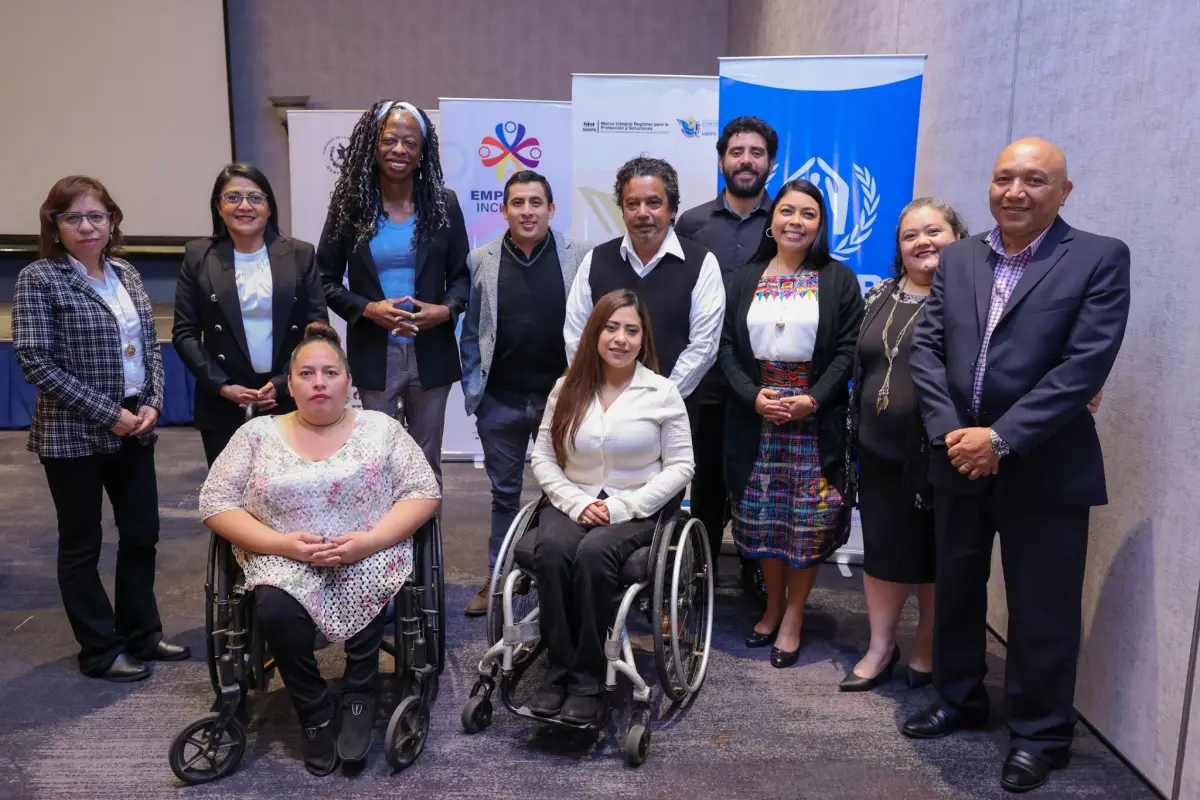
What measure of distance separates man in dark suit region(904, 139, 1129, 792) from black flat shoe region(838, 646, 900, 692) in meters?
0.47

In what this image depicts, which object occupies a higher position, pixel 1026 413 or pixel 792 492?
pixel 1026 413

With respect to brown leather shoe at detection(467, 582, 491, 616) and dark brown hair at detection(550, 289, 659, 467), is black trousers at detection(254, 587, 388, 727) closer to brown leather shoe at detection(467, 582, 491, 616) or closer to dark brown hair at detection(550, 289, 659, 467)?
dark brown hair at detection(550, 289, 659, 467)

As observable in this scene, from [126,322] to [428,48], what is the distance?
5.09m

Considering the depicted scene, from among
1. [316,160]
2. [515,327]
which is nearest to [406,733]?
[515,327]

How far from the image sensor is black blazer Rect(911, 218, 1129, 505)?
2094 mm

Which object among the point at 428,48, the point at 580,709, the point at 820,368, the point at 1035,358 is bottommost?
the point at 580,709

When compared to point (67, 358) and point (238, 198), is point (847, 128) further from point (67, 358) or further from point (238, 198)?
point (67, 358)

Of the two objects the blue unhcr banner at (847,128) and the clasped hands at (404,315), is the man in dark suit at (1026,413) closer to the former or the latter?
the blue unhcr banner at (847,128)

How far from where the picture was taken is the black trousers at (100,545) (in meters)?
2.72

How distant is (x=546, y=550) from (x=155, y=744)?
115 centimetres

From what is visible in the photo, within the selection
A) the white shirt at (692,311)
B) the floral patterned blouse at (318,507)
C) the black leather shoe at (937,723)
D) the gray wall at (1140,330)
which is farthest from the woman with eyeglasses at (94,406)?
the gray wall at (1140,330)

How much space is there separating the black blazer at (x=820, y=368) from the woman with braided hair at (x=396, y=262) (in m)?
0.92

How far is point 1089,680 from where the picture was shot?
2555 mm

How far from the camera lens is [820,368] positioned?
2820 millimetres
